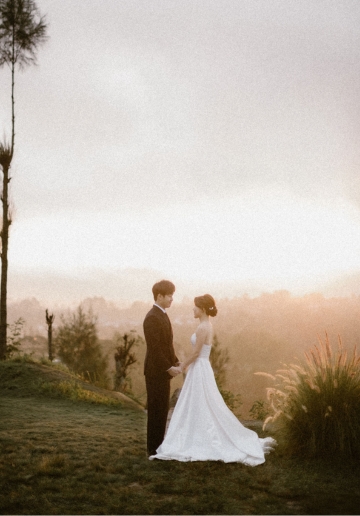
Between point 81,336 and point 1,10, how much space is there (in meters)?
19.3

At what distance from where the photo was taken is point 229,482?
5121mm

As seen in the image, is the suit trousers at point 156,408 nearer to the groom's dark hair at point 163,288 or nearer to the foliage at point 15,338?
the groom's dark hair at point 163,288

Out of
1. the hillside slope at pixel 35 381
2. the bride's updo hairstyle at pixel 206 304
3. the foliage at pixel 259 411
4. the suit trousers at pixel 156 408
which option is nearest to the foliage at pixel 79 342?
the hillside slope at pixel 35 381

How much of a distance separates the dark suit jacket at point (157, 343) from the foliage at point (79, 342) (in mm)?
24154

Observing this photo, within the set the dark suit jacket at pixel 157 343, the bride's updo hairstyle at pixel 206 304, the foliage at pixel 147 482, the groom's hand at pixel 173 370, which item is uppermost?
the bride's updo hairstyle at pixel 206 304

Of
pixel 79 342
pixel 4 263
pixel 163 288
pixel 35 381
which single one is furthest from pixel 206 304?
pixel 79 342

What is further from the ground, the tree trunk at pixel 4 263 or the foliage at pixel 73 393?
the tree trunk at pixel 4 263

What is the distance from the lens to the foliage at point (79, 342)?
30234mm

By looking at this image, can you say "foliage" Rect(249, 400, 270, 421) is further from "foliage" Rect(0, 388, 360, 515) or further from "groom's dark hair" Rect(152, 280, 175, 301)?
"groom's dark hair" Rect(152, 280, 175, 301)

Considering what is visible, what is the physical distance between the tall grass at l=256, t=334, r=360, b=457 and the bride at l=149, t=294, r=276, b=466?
515mm

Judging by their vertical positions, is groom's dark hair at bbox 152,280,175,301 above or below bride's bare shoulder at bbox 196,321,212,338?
above

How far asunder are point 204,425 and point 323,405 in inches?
62.9

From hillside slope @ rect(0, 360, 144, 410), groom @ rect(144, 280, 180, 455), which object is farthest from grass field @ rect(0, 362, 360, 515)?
hillside slope @ rect(0, 360, 144, 410)

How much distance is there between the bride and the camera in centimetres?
605
